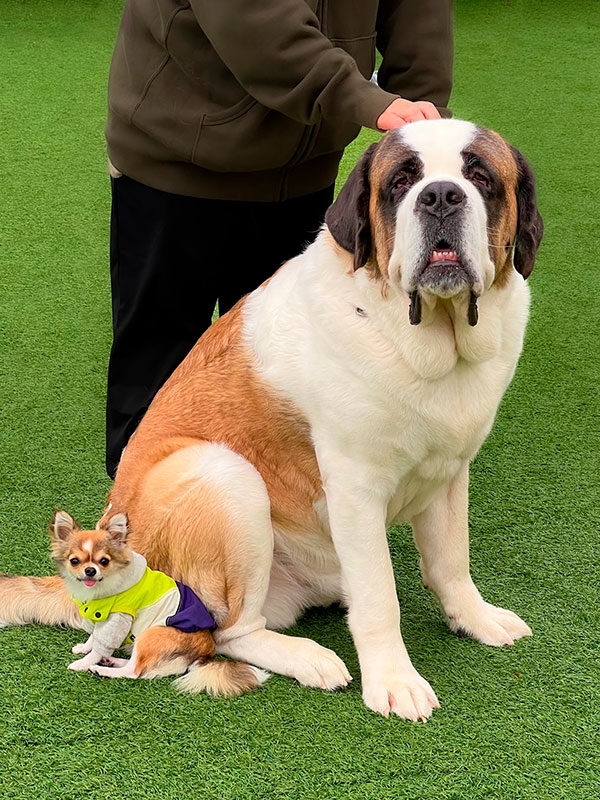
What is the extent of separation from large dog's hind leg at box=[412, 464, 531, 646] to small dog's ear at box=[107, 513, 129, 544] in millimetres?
760

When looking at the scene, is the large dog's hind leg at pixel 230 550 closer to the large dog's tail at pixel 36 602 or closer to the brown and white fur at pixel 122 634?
the brown and white fur at pixel 122 634

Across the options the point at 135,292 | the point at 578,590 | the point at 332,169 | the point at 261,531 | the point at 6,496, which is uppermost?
the point at 332,169

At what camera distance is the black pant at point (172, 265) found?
9.73 feet

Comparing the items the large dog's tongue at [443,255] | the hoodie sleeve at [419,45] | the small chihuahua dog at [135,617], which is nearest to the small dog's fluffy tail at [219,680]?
the small chihuahua dog at [135,617]

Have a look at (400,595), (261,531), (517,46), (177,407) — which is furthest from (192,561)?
(517,46)

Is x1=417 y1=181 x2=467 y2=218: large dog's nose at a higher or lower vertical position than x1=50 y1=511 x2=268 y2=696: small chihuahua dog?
higher

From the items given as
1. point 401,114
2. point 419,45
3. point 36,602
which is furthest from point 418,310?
point 36,602

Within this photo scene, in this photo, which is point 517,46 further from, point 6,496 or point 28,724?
point 28,724

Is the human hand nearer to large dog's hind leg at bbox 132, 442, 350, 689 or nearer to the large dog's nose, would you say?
the large dog's nose

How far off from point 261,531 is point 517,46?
724 cm

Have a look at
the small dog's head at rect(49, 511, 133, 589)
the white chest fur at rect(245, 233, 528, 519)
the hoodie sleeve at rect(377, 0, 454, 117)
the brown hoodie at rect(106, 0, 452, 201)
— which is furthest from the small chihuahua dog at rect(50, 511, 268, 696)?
the hoodie sleeve at rect(377, 0, 454, 117)

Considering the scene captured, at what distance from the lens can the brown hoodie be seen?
2396 mm

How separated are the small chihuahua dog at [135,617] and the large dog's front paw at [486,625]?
552 millimetres

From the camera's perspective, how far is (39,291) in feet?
15.5
